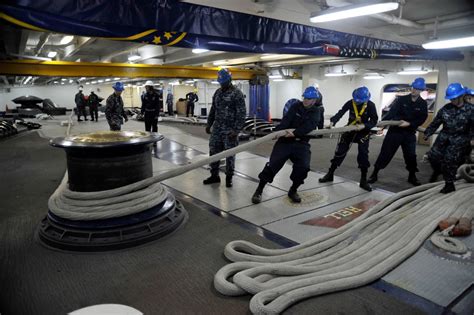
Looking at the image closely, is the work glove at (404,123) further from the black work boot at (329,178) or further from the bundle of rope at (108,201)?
the bundle of rope at (108,201)

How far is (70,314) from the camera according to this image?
84.4 inches

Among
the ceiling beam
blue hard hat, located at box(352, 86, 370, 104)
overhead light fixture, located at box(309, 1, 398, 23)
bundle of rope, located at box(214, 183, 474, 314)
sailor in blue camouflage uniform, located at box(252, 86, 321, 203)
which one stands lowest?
bundle of rope, located at box(214, 183, 474, 314)

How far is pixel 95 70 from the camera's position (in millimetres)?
9625

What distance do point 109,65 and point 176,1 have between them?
629cm

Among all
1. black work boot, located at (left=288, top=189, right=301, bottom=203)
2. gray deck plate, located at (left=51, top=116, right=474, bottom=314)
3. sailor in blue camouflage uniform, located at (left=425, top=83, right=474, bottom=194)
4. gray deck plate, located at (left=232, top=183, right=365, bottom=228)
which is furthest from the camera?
black work boot, located at (left=288, top=189, right=301, bottom=203)

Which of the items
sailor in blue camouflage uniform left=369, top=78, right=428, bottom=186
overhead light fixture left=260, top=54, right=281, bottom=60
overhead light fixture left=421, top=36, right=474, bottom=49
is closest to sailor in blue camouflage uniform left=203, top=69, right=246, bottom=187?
sailor in blue camouflage uniform left=369, top=78, right=428, bottom=186

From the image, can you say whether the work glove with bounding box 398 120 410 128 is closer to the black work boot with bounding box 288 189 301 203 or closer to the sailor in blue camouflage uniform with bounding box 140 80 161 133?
the black work boot with bounding box 288 189 301 203

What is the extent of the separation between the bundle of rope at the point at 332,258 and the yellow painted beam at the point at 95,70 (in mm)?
8604

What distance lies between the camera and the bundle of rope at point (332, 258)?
7.65 ft

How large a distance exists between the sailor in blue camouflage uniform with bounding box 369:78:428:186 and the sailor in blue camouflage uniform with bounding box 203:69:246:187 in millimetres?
2611

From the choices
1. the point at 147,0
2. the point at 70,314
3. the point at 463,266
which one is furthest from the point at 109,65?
the point at 463,266

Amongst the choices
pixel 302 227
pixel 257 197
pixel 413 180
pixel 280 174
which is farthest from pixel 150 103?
pixel 413 180

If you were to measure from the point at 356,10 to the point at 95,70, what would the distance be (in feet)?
27.0

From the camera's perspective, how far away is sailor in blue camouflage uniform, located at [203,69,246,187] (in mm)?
4871
